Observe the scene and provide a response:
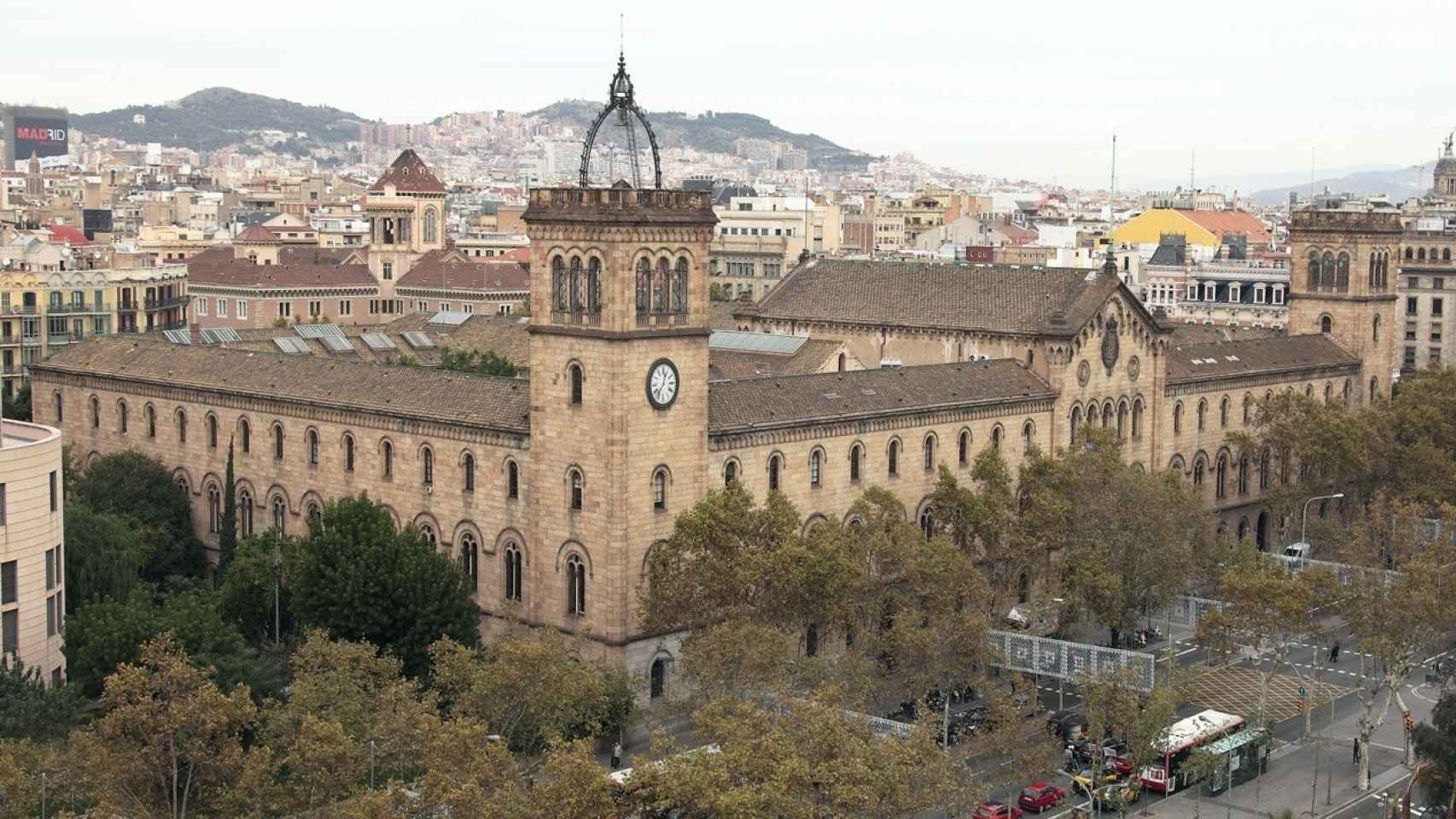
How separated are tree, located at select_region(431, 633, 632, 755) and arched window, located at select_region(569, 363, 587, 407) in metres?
11.7

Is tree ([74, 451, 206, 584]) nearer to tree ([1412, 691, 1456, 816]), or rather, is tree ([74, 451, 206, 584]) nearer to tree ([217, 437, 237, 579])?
tree ([217, 437, 237, 579])

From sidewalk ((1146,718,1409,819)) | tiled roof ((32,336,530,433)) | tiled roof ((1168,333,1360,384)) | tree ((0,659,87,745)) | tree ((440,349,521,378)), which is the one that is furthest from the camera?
tree ((440,349,521,378))

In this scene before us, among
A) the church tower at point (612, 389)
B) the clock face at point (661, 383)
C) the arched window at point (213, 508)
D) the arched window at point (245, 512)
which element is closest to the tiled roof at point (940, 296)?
the church tower at point (612, 389)

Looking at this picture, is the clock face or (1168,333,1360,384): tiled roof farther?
(1168,333,1360,384): tiled roof

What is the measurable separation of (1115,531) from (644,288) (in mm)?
22734

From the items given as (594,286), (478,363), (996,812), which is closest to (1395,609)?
(996,812)

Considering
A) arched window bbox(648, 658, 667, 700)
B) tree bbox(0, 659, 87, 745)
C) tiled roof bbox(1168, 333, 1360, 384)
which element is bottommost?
arched window bbox(648, 658, 667, 700)

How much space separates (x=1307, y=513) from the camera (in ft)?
356

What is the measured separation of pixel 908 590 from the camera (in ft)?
265

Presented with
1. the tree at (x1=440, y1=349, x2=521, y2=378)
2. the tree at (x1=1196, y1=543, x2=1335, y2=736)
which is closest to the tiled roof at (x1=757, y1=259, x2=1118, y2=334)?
the tree at (x1=440, y1=349, x2=521, y2=378)

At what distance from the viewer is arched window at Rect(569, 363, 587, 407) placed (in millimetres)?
77750

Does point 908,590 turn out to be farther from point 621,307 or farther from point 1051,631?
point 621,307

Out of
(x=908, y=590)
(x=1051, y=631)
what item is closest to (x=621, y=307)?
(x=908, y=590)

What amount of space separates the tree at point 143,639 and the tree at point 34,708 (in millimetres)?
2276
